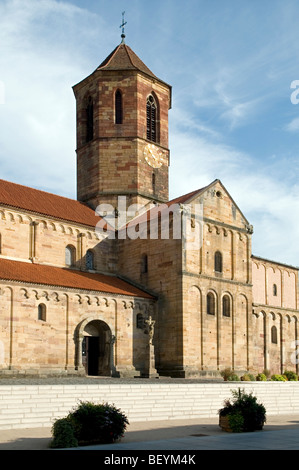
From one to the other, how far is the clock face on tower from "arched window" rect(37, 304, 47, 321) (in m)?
18.4

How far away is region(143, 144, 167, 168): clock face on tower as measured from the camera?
47.1m

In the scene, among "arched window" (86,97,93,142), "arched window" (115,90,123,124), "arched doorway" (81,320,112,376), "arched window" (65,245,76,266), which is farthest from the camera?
"arched window" (86,97,93,142)

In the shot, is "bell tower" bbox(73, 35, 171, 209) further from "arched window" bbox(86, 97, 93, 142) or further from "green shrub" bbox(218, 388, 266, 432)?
"green shrub" bbox(218, 388, 266, 432)

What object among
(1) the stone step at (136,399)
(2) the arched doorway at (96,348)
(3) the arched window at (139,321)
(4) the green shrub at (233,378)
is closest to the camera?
(1) the stone step at (136,399)

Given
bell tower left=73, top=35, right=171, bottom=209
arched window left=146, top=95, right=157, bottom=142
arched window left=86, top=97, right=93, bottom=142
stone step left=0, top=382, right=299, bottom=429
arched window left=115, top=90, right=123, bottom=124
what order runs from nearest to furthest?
stone step left=0, top=382, right=299, bottom=429 < bell tower left=73, top=35, right=171, bottom=209 < arched window left=115, top=90, right=123, bottom=124 < arched window left=146, top=95, right=157, bottom=142 < arched window left=86, top=97, right=93, bottom=142

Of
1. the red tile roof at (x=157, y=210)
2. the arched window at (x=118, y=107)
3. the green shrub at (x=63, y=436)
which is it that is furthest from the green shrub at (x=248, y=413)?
the arched window at (x=118, y=107)

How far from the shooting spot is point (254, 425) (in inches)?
734

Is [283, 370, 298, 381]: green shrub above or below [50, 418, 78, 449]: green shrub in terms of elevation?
below

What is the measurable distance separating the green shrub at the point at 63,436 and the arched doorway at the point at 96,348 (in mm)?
20382

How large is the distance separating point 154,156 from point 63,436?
35.2 metres

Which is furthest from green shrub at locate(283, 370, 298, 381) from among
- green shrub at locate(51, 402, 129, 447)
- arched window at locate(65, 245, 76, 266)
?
green shrub at locate(51, 402, 129, 447)

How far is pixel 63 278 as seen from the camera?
3588cm

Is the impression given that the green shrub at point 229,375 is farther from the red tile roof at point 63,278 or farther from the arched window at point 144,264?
the arched window at point 144,264

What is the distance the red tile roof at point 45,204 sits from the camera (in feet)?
128
